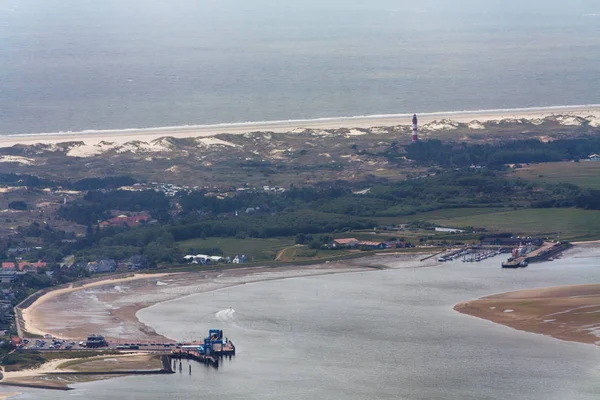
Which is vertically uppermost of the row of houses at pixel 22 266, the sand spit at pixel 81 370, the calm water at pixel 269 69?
the calm water at pixel 269 69

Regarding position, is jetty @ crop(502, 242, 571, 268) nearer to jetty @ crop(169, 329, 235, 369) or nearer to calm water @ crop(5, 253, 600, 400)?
calm water @ crop(5, 253, 600, 400)

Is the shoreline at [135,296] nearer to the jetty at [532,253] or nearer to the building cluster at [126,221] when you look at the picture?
the jetty at [532,253]

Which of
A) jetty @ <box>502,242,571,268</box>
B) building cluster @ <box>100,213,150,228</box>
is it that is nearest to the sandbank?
building cluster @ <box>100,213,150,228</box>

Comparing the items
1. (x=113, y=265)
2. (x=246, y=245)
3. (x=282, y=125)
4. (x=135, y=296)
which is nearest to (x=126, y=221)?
(x=246, y=245)

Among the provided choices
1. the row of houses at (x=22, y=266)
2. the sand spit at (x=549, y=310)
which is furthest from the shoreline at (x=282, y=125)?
the sand spit at (x=549, y=310)

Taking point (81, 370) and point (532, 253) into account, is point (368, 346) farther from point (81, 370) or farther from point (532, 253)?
point (532, 253)

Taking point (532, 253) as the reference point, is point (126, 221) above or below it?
above

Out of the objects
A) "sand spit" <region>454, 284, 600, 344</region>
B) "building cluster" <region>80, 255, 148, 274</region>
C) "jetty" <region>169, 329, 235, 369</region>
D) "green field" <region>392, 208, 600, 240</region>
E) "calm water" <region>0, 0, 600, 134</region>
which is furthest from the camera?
"calm water" <region>0, 0, 600, 134</region>
